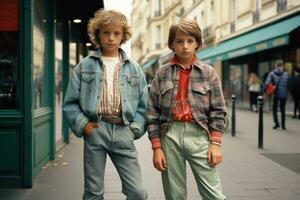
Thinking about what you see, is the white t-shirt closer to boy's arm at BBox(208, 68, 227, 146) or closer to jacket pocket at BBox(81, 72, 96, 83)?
jacket pocket at BBox(81, 72, 96, 83)

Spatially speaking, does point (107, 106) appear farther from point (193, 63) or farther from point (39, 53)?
point (39, 53)

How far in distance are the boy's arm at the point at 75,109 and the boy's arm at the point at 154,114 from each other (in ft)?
1.44

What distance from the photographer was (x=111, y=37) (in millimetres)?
3328

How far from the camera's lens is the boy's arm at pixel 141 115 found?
3.34 meters

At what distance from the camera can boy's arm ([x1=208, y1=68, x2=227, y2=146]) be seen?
10.2 ft

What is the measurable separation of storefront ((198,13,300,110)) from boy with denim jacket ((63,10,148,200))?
12.8 m

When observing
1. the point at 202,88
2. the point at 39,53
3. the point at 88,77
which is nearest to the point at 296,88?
the point at 39,53

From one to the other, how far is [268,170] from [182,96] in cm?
400

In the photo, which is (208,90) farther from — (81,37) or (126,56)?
(81,37)

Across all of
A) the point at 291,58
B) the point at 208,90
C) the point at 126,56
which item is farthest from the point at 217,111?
the point at 291,58

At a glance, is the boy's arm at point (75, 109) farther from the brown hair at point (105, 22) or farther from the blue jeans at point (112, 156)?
the brown hair at point (105, 22)

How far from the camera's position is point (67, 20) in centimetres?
964

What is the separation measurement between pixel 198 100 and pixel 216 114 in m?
0.15

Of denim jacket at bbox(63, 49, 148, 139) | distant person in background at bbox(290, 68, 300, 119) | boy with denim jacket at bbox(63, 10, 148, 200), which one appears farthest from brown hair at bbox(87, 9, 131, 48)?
distant person in background at bbox(290, 68, 300, 119)
